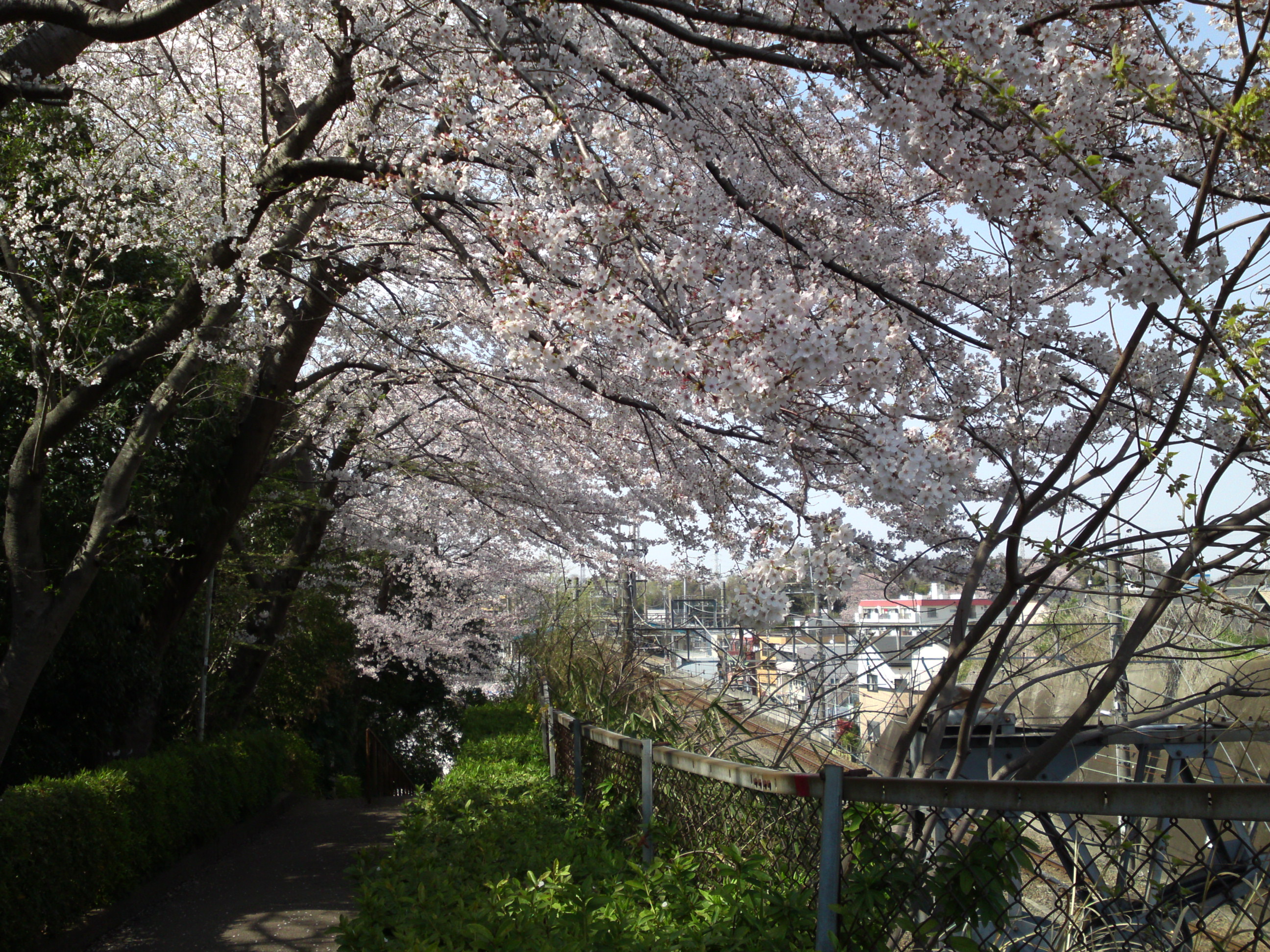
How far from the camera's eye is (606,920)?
7.10 ft

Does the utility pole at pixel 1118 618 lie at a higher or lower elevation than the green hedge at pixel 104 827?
higher

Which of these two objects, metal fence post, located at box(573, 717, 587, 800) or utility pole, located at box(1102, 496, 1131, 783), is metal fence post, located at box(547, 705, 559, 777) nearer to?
metal fence post, located at box(573, 717, 587, 800)

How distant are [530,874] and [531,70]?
2.95 m

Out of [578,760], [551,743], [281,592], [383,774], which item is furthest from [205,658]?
[383,774]

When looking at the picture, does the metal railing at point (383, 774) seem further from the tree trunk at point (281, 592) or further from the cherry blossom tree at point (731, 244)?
the cherry blossom tree at point (731, 244)

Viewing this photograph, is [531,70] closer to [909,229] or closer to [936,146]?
[936,146]

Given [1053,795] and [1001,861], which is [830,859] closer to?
[1001,861]

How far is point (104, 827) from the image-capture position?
20.2 ft

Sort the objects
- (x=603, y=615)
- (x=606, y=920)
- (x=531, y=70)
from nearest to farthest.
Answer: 1. (x=606, y=920)
2. (x=531, y=70)
3. (x=603, y=615)

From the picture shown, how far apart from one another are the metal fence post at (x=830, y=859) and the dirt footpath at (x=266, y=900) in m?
4.31

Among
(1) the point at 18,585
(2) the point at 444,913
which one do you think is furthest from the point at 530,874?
(1) the point at 18,585

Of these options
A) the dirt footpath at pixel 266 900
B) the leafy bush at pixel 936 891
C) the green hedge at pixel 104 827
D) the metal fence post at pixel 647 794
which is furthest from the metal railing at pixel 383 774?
the leafy bush at pixel 936 891

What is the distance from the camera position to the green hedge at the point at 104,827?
508 cm

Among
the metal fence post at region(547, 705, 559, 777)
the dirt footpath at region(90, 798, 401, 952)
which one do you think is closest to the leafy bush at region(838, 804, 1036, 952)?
the metal fence post at region(547, 705, 559, 777)
